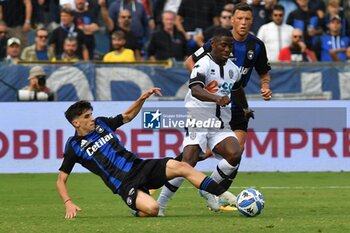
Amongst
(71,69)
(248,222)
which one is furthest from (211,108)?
(71,69)

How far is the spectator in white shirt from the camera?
800 inches

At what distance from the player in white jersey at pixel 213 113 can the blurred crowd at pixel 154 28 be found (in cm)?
831

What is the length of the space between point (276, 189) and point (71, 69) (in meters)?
5.71

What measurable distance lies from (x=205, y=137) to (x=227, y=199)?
0.78 meters

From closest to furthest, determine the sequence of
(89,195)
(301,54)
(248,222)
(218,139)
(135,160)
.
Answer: (248,222), (135,160), (218,139), (89,195), (301,54)

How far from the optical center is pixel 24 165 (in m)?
18.5

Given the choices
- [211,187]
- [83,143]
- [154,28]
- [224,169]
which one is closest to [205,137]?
[224,169]

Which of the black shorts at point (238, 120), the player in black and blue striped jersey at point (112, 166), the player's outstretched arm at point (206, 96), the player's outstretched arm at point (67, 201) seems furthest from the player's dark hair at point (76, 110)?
the black shorts at point (238, 120)

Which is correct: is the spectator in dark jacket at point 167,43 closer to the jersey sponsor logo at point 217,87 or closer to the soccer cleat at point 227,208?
→ the soccer cleat at point 227,208

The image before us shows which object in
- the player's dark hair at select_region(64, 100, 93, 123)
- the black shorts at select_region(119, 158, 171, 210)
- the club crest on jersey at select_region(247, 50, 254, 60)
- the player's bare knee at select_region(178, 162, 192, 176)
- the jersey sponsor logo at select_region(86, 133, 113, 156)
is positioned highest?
the club crest on jersey at select_region(247, 50, 254, 60)

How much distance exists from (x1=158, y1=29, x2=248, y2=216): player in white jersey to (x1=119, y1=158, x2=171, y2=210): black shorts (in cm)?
51

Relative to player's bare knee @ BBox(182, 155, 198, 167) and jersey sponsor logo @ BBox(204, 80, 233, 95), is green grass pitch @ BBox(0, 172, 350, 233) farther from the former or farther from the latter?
jersey sponsor logo @ BBox(204, 80, 233, 95)

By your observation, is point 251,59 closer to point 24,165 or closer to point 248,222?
point 248,222

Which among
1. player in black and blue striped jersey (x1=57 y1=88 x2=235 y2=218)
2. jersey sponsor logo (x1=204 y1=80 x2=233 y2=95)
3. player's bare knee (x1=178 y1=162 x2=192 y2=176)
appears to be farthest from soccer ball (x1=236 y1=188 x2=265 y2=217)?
jersey sponsor logo (x1=204 y1=80 x2=233 y2=95)
